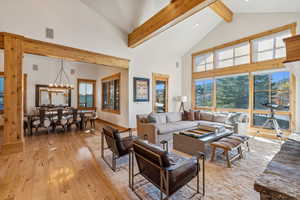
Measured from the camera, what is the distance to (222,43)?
5.99 metres

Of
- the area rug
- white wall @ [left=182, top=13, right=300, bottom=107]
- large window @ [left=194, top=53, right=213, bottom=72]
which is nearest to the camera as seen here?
the area rug

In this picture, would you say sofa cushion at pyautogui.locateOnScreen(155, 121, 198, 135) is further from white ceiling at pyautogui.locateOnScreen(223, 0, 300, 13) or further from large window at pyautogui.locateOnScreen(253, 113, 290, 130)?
white ceiling at pyautogui.locateOnScreen(223, 0, 300, 13)

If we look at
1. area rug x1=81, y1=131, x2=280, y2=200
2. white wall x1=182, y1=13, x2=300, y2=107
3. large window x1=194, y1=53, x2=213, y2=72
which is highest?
white wall x1=182, y1=13, x2=300, y2=107

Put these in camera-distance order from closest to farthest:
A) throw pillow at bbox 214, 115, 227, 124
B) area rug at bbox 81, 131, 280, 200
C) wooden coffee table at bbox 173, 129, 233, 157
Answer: area rug at bbox 81, 131, 280, 200, wooden coffee table at bbox 173, 129, 233, 157, throw pillow at bbox 214, 115, 227, 124

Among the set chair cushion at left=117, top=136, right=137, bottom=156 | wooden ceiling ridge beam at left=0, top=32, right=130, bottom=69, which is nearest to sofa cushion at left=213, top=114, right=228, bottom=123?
chair cushion at left=117, top=136, right=137, bottom=156

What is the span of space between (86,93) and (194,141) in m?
7.32

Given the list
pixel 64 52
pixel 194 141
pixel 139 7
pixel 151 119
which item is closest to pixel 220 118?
pixel 194 141

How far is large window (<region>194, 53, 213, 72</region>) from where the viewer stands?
21.3ft

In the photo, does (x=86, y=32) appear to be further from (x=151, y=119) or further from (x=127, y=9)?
(x=151, y=119)

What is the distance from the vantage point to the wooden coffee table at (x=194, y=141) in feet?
9.78

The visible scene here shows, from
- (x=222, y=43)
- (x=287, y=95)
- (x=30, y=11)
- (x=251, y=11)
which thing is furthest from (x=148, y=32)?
(x=287, y=95)

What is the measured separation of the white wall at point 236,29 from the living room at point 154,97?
38 mm

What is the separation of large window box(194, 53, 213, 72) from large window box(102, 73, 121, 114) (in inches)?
157

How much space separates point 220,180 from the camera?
7.21ft
